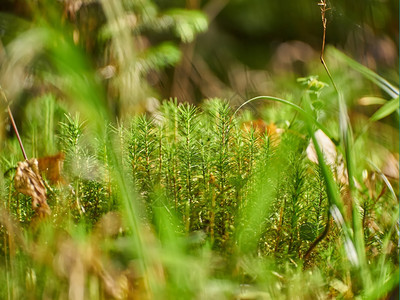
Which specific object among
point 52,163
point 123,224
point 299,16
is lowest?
point 123,224

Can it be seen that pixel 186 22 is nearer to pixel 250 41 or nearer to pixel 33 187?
pixel 250 41

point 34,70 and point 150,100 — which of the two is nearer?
point 34,70

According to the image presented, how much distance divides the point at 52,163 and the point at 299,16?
1.79 metres

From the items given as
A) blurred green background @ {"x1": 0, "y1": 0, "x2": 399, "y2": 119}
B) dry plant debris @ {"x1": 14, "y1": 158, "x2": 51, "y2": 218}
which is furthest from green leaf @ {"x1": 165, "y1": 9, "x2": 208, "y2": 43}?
dry plant debris @ {"x1": 14, "y1": 158, "x2": 51, "y2": 218}

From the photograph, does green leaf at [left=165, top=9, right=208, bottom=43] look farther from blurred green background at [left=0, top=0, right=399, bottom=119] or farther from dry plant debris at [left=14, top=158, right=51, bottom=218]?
dry plant debris at [left=14, top=158, right=51, bottom=218]

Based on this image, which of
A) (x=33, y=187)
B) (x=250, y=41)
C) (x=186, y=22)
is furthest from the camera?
(x=250, y=41)

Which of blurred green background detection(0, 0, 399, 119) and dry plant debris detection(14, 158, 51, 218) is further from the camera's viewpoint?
blurred green background detection(0, 0, 399, 119)

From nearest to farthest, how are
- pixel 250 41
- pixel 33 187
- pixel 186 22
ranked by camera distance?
pixel 33 187, pixel 186 22, pixel 250 41

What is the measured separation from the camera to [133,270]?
638 millimetres

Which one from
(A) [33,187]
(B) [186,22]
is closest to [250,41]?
(B) [186,22]

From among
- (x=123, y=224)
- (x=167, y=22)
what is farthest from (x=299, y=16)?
(x=123, y=224)

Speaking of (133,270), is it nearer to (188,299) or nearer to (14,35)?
(188,299)

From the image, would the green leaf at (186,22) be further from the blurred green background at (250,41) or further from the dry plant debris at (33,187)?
the dry plant debris at (33,187)

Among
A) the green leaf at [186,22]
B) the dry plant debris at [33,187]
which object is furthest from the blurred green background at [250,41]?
the dry plant debris at [33,187]
